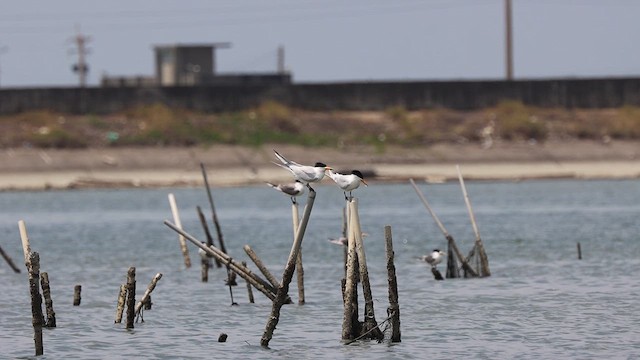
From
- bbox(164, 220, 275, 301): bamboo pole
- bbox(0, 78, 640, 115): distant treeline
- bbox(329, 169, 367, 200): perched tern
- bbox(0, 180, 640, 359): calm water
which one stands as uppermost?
bbox(0, 78, 640, 115): distant treeline

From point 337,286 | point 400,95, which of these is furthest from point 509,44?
point 337,286

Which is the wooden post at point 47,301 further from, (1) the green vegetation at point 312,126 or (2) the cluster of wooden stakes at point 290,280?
(1) the green vegetation at point 312,126

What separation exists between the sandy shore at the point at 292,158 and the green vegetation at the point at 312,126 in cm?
86

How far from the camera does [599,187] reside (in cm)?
7525

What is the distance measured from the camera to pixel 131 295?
25.1m

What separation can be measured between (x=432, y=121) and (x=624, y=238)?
35.8 m

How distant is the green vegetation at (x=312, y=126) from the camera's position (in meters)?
77.9

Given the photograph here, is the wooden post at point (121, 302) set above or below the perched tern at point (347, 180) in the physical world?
below

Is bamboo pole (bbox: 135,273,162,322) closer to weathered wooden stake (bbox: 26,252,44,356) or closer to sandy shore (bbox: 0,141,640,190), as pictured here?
weathered wooden stake (bbox: 26,252,44,356)

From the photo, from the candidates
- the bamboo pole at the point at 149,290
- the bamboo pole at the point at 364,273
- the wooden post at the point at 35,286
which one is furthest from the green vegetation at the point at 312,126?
the wooden post at the point at 35,286

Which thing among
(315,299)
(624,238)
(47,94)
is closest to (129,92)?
(47,94)

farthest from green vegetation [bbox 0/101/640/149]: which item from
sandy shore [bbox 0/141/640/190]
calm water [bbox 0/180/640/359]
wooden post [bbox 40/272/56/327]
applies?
wooden post [bbox 40/272/56/327]

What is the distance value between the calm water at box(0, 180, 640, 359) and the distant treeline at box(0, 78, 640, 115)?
18.3m

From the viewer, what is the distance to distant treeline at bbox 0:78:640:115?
274 feet
